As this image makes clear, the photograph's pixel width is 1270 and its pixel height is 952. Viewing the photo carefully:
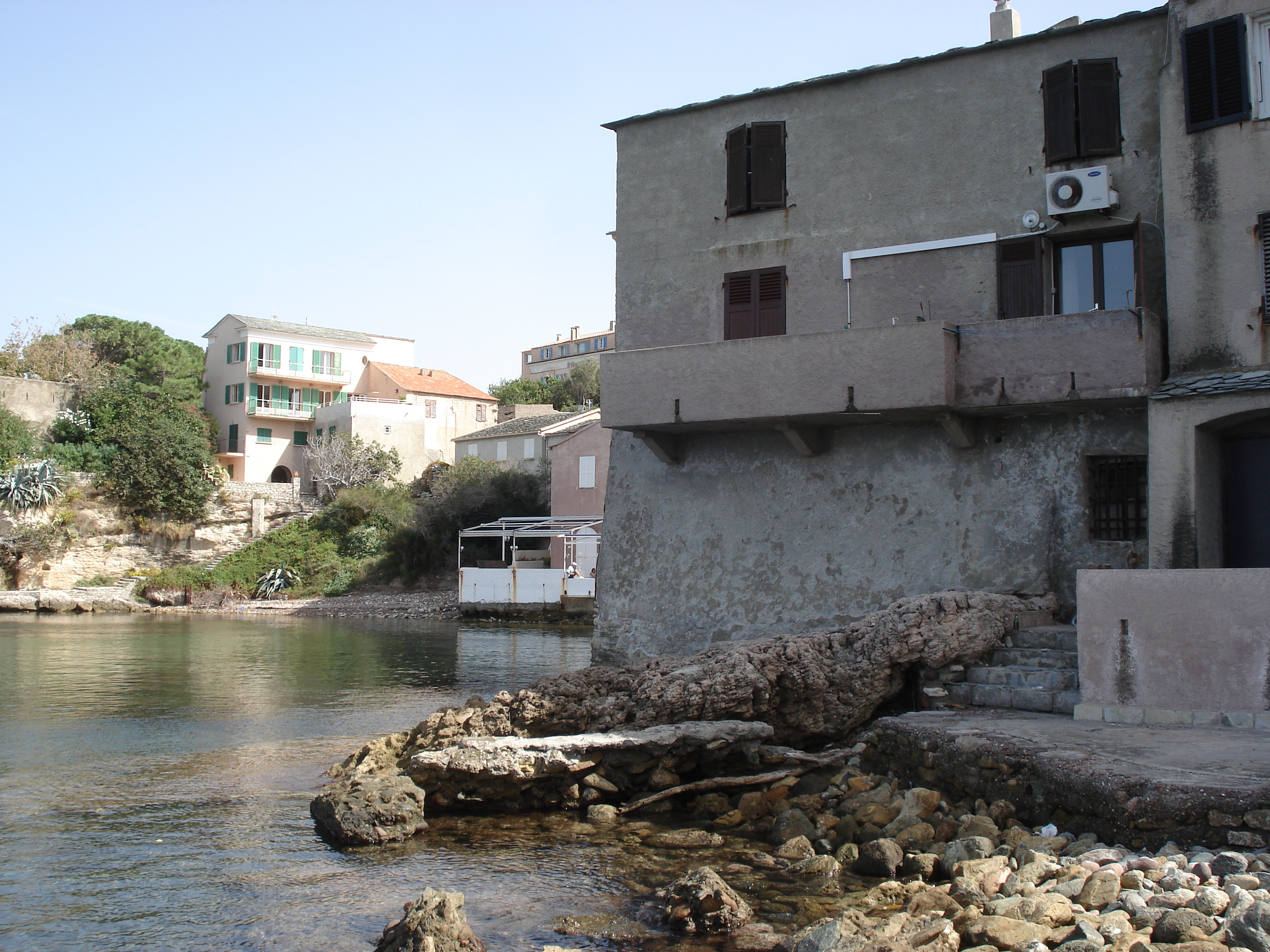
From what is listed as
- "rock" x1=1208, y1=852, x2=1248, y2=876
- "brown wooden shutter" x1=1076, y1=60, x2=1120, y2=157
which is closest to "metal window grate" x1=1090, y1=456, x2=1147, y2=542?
"brown wooden shutter" x1=1076, y1=60, x2=1120, y2=157

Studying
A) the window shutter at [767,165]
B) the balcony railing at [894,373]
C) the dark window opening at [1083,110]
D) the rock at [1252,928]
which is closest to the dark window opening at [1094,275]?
the balcony railing at [894,373]

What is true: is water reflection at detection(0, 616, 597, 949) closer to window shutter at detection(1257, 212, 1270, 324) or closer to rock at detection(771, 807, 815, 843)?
rock at detection(771, 807, 815, 843)

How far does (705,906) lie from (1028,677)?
5.83 m

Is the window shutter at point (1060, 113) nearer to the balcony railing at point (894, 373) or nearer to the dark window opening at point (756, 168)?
the balcony railing at point (894, 373)

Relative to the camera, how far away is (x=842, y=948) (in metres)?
6.98

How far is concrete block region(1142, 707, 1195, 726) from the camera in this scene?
10.4 m

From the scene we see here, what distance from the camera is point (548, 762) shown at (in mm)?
11477

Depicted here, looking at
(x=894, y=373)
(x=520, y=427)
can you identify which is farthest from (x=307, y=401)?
(x=894, y=373)

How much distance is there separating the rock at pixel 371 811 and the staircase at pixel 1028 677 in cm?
612

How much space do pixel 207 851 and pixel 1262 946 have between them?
8526 millimetres

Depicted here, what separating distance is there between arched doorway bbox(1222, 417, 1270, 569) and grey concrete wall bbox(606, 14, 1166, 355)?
6.81 ft

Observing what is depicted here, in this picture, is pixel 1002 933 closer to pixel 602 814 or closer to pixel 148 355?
pixel 602 814

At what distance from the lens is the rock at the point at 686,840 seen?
33.1 ft

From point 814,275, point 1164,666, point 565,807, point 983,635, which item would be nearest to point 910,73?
point 814,275
